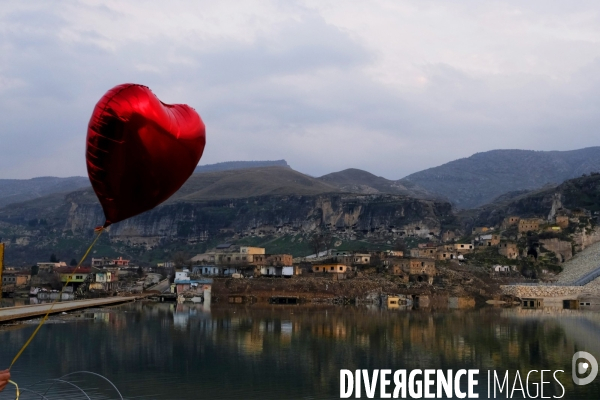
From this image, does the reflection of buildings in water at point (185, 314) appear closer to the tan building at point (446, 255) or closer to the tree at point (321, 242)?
the tan building at point (446, 255)

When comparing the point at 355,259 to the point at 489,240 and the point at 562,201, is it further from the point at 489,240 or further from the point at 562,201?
the point at 562,201

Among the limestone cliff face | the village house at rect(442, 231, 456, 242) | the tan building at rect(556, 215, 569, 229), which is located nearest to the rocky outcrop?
the tan building at rect(556, 215, 569, 229)

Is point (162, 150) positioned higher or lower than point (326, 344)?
higher

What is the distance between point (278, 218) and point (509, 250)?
72300 millimetres

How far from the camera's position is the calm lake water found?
2725cm

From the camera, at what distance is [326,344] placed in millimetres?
38312

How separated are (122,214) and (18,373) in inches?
797

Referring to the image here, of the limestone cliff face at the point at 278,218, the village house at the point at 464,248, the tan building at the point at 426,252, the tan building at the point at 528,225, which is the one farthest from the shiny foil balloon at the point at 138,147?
the limestone cliff face at the point at 278,218

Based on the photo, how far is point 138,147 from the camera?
9.79 metres

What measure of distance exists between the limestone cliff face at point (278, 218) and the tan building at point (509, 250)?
43.3m

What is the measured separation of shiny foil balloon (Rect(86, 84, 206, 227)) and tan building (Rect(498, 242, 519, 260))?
83.3 metres

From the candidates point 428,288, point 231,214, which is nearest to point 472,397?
point 428,288

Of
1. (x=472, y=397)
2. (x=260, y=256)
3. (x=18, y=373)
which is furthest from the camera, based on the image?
(x=260, y=256)

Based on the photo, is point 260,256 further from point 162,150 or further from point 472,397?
point 162,150
